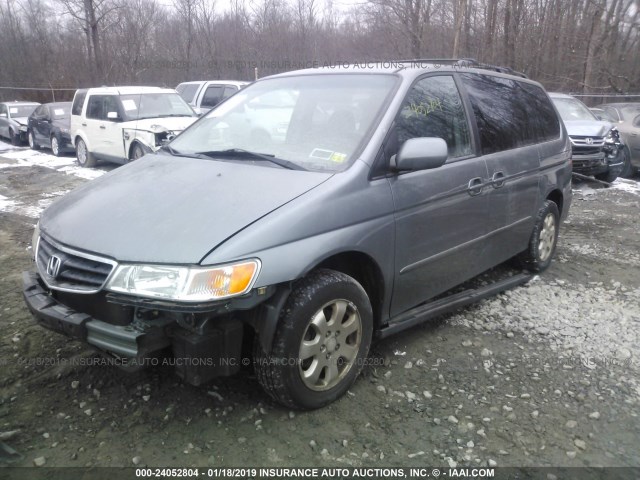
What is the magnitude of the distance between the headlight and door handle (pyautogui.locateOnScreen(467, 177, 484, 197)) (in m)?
1.85

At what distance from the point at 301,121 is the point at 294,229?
110cm

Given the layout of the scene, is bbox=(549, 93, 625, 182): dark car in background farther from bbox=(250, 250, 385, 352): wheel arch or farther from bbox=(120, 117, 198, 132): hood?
bbox=(250, 250, 385, 352): wheel arch

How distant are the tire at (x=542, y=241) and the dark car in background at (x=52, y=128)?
1234 cm

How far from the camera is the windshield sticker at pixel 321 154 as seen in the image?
2959 mm

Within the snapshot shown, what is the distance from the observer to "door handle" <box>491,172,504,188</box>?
3781 mm

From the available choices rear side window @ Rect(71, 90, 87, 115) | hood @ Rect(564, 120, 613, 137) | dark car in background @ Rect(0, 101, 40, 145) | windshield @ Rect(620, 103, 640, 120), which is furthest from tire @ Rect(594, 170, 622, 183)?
dark car in background @ Rect(0, 101, 40, 145)

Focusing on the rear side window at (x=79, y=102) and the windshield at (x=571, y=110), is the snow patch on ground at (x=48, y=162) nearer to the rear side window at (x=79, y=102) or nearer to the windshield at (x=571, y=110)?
the rear side window at (x=79, y=102)

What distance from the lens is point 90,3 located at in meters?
23.7

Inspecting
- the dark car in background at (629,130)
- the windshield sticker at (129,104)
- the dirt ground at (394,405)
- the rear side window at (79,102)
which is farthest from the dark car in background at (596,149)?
the rear side window at (79,102)

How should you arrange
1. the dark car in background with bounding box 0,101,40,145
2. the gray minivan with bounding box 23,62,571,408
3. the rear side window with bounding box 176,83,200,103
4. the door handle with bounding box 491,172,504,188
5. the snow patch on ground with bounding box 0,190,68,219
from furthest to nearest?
1. the dark car in background with bounding box 0,101,40,145
2. the rear side window with bounding box 176,83,200,103
3. the snow patch on ground with bounding box 0,190,68,219
4. the door handle with bounding box 491,172,504,188
5. the gray minivan with bounding box 23,62,571,408

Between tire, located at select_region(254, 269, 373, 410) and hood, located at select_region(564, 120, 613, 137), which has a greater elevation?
hood, located at select_region(564, 120, 613, 137)

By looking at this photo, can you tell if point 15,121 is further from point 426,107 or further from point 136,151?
point 426,107

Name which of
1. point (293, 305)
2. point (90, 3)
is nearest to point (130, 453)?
point (293, 305)

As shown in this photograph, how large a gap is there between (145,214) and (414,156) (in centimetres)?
146
